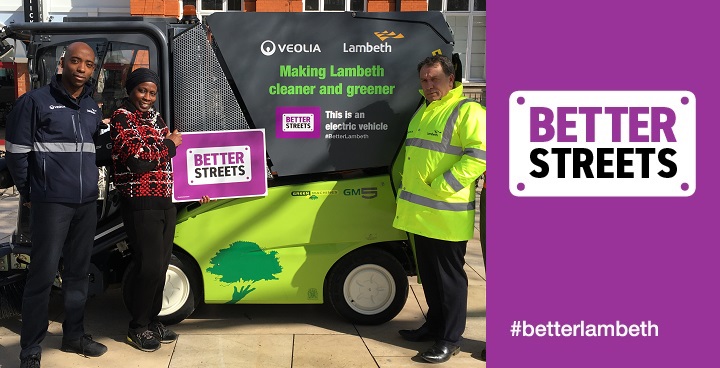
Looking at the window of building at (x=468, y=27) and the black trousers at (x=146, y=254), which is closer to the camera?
the black trousers at (x=146, y=254)

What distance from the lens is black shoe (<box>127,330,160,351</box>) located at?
4020 millimetres

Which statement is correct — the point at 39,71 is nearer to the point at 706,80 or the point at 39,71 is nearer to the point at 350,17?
the point at 350,17

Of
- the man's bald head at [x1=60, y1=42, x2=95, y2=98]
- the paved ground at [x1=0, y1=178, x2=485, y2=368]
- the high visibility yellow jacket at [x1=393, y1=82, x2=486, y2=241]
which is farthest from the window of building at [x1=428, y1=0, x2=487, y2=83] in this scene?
the man's bald head at [x1=60, y1=42, x2=95, y2=98]

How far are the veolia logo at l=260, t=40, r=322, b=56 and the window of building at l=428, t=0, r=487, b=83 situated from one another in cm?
1157

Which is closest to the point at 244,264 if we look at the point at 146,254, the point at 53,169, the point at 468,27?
the point at 146,254

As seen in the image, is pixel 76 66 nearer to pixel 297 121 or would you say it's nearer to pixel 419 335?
pixel 297 121

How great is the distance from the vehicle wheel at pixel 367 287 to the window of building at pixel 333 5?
37.6ft

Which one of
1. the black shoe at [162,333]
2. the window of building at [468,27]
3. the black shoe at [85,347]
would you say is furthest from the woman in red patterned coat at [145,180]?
the window of building at [468,27]

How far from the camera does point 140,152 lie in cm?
372

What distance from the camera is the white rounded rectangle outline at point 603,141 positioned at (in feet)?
3.76

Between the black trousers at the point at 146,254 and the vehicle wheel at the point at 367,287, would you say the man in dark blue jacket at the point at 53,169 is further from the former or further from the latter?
the vehicle wheel at the point at 367,287

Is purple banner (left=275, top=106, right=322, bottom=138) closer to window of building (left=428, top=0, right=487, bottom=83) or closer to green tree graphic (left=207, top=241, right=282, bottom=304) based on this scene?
green tree graphic (left=207, top=241, right=282, bottom=304)

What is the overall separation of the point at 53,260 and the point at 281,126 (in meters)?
1.51

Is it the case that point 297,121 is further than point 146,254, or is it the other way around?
point 297,121
